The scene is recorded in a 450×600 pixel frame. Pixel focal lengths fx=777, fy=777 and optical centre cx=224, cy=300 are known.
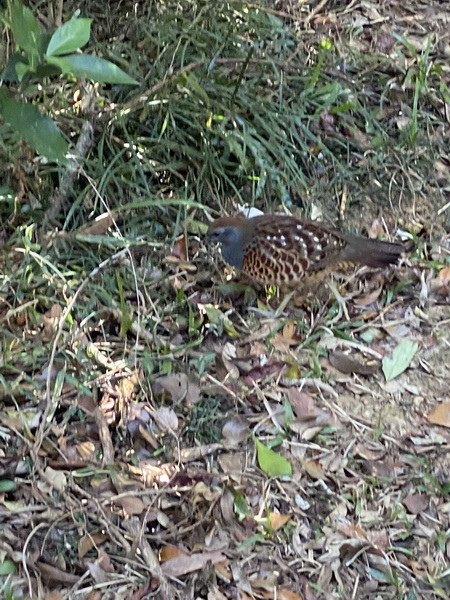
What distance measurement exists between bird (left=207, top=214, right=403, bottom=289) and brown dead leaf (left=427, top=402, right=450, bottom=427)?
0.74 metres

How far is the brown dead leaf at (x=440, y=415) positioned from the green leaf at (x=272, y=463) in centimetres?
66

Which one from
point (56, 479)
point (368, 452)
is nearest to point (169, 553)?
point (56, 479)

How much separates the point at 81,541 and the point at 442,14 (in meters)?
4.22

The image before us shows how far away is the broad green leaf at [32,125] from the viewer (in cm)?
234

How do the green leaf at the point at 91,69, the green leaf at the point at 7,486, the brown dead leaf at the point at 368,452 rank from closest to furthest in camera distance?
the green leaf at the point at 91,69 < the green leaf at the point at 7,486 < the brown dead leaf at the point at 368,452

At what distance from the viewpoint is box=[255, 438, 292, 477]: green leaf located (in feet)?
9.78

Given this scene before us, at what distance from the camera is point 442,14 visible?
5219mm

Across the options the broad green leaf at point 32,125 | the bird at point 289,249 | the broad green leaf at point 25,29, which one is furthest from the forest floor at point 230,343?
the broad green leaf at point 25,29

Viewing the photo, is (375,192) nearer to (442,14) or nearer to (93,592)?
(442,14)

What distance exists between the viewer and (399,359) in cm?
345

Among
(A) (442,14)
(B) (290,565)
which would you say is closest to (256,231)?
(B) (290,565)

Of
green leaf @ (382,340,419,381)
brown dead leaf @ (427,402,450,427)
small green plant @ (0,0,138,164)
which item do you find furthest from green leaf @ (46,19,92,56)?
brown dead leaf @ (427,402,450,427)

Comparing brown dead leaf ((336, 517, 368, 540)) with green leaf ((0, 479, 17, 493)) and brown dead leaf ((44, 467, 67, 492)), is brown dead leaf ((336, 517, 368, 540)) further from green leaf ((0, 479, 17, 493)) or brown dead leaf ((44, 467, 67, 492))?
green leaf ((0, 479, 17, 493))

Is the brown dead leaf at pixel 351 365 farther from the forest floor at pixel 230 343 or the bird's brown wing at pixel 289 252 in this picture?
the bird's brown wing at pixel 289 252
